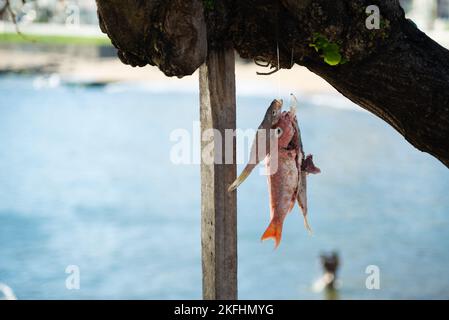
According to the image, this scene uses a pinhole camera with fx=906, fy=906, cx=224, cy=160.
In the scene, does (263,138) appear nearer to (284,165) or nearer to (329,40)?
(284,165)

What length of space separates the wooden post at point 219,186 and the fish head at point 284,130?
0.17 metres

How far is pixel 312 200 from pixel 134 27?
11.6m

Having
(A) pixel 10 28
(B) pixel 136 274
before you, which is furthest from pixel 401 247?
(A) pixel 10 28

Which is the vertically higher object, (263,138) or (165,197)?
(263,138)

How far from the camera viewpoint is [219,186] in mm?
3078

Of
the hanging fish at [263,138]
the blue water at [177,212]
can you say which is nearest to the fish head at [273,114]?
the hanging fish at [263,138]

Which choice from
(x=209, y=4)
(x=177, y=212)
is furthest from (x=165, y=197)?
(x=209, y=4)

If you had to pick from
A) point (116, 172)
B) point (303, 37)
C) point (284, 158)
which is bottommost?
point (116, 172)

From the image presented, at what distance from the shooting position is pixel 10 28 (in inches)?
1176

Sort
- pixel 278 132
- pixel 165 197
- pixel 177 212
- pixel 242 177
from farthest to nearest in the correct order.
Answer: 1. pixel 165 197
2. pixel 177 212
3. pixel 278 132
4. pixel 242 177

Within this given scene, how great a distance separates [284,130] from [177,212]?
1097cm

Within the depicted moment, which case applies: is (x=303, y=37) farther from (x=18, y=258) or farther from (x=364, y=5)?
(x=18, y=258)

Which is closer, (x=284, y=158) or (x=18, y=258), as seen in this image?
(x=284, y=158)

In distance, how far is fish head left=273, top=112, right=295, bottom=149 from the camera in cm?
297
